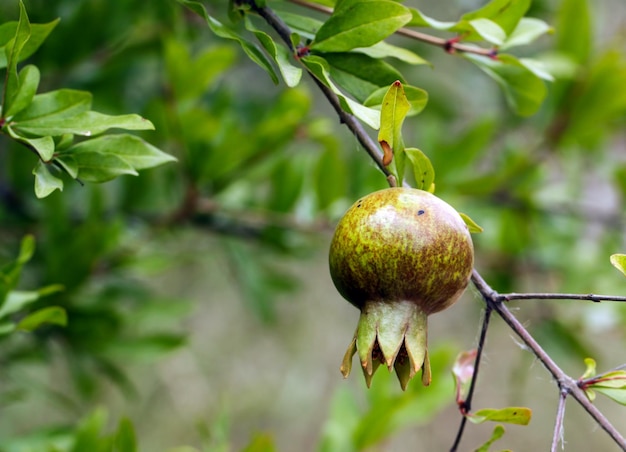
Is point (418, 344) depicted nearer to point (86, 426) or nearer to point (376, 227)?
point (376, 227)

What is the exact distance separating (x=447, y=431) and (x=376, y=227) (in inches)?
88.6

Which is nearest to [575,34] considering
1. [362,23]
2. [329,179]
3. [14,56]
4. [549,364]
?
[329,179]

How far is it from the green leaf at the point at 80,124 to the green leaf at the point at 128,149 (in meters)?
0.03

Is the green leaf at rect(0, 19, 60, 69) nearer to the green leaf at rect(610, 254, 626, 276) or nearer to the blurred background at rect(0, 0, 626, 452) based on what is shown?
the blurred background at rect(0, 0, 626, 452)

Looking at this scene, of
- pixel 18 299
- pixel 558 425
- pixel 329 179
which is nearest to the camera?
pixel 558 425

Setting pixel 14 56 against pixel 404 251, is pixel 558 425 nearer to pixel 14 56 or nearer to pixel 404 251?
pixel 404 251

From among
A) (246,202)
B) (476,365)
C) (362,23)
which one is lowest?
(246,202)

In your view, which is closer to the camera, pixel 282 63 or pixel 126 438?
pixel 282 63

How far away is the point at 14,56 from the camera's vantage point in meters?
0.56

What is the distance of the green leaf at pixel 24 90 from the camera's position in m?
0.61

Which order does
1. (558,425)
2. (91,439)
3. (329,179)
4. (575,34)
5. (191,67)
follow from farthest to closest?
(575,34) < (329,179) < (191,67) < (91,439) < (558,425)

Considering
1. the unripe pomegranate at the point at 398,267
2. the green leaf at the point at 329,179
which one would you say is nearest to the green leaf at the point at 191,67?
Answer: the green leaf at the point at 329,179

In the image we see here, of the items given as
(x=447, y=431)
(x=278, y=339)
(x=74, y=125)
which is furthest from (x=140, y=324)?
(x=447, y=431)

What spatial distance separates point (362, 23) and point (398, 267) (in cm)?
21
